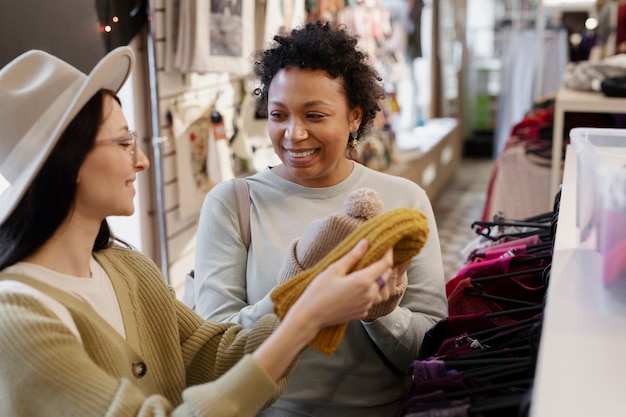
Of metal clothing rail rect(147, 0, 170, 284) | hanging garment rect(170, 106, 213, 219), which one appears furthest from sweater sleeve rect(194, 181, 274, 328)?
hanging garment rect(170, 106, 213, 219)

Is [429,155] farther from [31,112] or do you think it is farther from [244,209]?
[31,112]

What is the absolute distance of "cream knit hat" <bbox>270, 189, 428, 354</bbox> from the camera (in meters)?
1.07

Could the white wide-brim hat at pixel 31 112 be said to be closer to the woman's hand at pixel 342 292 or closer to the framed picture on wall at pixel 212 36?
the woman's hand at pixel 342 292

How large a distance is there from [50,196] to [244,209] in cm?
59

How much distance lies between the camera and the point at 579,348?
2.79ft

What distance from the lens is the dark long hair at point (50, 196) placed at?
1115 mm

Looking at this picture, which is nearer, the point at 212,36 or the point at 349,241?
the point at 349,241

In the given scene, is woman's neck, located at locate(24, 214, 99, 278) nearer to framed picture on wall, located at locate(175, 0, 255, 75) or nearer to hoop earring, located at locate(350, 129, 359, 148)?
hoop earring, located at locate(350, 129, 359, 148)

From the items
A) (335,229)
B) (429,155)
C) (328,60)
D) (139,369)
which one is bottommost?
(429,155)

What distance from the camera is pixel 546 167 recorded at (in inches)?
134

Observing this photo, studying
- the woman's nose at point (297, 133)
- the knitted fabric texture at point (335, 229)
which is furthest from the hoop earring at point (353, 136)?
the knitted fabric texture at point (335, 229)

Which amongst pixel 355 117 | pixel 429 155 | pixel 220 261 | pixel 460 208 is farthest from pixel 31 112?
pixel 460 208

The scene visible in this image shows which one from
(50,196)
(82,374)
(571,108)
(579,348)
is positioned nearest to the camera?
(579,348)

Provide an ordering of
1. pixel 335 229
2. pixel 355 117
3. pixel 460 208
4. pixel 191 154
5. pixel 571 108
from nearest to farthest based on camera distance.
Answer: pixel 335 229 < pixel 355 117 < pixel 571 108 < pixel 191 154 < pixel 460 208
